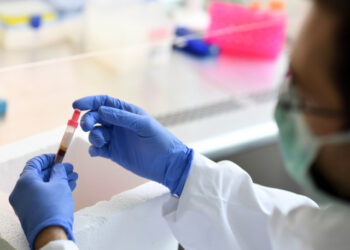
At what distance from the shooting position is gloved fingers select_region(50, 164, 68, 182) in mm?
1046

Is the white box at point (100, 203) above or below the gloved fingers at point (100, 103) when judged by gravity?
below

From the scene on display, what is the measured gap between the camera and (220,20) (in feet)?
7.55

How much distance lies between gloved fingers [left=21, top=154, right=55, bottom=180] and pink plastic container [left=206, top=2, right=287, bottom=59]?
1.34 m

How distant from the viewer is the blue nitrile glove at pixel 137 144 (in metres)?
1.14

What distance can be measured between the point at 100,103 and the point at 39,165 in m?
0.18

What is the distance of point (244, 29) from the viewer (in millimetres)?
2309

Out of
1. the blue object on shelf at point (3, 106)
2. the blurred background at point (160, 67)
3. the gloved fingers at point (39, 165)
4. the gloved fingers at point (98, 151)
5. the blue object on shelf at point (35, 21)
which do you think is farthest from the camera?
the blue object on shelf at point (35, 21)

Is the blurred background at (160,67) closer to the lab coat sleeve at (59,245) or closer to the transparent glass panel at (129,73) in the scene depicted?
the transparent glass panel at (129,73)

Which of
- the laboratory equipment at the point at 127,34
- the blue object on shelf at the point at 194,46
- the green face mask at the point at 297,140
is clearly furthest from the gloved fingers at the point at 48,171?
the blue object on shelf at the point at 194,46

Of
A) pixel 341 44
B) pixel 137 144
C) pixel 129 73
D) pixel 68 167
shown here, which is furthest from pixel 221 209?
pixel 129 73

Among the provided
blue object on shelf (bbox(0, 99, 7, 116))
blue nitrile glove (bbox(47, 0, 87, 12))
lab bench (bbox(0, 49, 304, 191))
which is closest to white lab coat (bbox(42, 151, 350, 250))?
lab bench (bbox(0, 49, 304, 191))

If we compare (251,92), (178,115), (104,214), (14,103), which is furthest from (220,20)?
(104,214)

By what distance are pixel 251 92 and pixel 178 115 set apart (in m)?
0.40

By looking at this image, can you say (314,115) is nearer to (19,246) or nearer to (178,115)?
(19,246)
